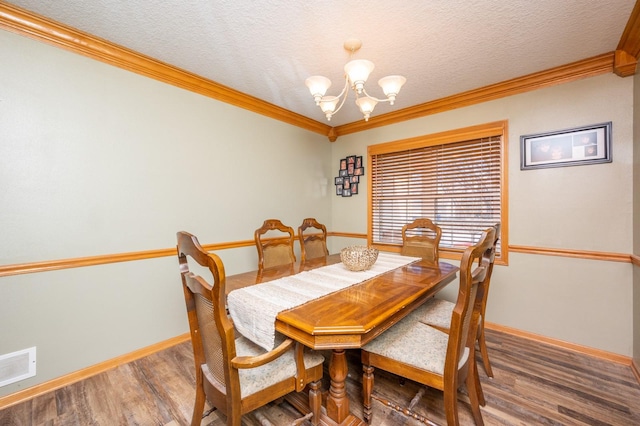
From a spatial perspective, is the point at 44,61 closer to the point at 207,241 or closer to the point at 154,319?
the point at 207,241

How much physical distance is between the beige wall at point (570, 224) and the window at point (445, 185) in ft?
0.51

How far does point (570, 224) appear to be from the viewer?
2.33 metres

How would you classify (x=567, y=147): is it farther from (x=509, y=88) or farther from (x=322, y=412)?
(x=322, y=412)

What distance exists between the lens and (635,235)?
2033 mm

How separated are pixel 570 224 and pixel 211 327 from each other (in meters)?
3.00

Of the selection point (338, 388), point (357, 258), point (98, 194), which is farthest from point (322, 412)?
point (98, 194)

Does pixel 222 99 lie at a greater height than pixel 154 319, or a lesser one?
greater

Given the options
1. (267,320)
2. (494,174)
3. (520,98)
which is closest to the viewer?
(267,320)

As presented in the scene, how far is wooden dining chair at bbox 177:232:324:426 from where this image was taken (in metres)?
0.98

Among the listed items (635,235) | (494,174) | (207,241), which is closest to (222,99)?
(207,241)

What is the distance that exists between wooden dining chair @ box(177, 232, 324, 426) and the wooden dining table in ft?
0.30

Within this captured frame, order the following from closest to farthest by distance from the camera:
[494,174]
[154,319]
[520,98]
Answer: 1. [154,319]
2. [520,98]
3. [494,174]

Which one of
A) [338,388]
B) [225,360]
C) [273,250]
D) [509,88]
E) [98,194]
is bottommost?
[338,388]

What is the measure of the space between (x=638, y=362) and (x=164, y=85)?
4421 millimetres
